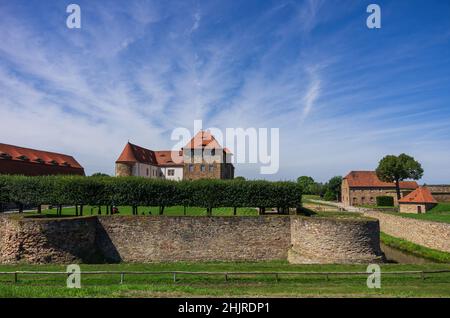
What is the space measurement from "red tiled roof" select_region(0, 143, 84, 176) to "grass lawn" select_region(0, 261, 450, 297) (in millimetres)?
30980

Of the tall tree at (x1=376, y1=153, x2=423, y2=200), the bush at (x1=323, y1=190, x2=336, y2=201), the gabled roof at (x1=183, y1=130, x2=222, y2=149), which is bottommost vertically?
the bush at (x1=323, y1=190, x2=336, y2=201)

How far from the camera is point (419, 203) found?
38812 mm

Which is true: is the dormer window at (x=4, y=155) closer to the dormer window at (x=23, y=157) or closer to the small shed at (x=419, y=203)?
the dormer window at (x=23, y=157)

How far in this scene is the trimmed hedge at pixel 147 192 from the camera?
23797 millimetres

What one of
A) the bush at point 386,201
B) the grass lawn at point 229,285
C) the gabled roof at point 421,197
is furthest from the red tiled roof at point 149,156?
the bush at point 386,201

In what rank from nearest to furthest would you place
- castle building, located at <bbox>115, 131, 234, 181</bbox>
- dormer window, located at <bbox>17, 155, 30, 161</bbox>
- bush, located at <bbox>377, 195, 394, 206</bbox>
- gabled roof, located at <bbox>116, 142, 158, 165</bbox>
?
1. castle building, located at <bbox>115, 131, 234, 181</bbox>
2. gabled roof, located at <bbox>116, 142, 158, 165</bbox>
3. dormer window, located at <bbox>17, 155, 30, 161</bbox>
4. bush, located at <bbox>377, 195, 394, 206</bbox>

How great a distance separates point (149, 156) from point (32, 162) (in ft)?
57.6

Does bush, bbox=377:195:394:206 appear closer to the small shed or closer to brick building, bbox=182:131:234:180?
the small shed

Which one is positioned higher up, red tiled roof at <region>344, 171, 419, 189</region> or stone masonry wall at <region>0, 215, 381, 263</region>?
red tiled roof at <region>344, 171, 419, 189</region>

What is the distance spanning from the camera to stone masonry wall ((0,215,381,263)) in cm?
1895

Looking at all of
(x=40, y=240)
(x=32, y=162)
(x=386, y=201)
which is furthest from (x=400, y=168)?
(x=32, y=162)

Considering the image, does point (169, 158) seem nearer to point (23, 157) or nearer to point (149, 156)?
point (149, 156)

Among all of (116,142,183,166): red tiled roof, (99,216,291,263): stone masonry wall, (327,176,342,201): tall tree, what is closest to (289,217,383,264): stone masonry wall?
(99,216,291,263): stone masonry wall
